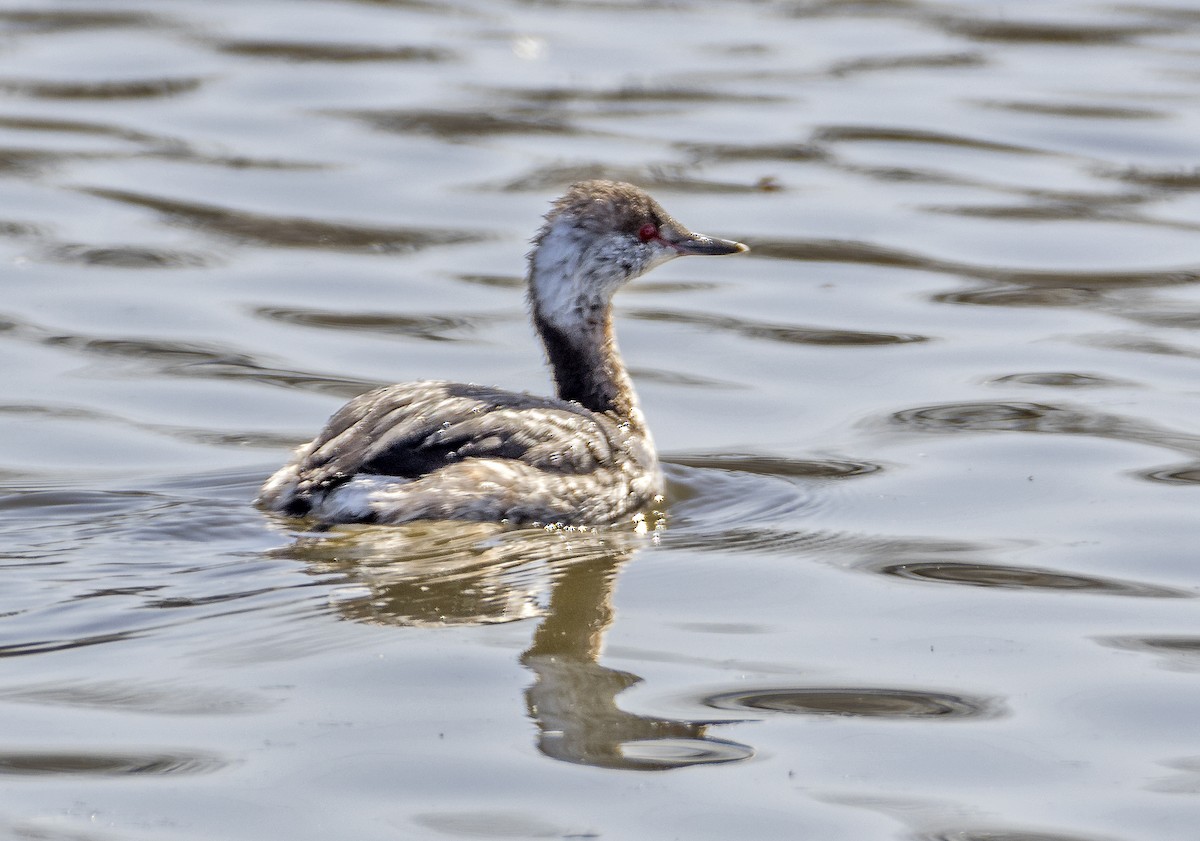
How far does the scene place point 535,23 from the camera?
15.1 m

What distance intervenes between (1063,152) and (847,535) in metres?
6.18

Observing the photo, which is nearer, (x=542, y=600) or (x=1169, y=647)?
(x=1169, y=647)

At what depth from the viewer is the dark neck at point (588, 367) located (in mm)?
8148

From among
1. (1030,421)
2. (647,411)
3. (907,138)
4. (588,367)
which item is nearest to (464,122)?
(907,138)

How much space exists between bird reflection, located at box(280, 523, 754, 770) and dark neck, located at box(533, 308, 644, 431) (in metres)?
0.98

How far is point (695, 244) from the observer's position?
8438mm

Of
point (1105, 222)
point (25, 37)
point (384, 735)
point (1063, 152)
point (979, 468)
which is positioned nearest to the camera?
point (384, 735)

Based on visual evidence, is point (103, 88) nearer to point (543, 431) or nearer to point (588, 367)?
point (588, 367)

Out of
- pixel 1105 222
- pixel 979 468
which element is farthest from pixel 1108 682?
pixel 1105 222

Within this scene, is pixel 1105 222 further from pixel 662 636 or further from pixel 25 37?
pixel 25 37

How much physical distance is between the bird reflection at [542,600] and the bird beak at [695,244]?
155 cm

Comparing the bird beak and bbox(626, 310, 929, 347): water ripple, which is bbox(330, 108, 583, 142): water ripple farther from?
the bird beak

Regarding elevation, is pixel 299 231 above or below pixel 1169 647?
above

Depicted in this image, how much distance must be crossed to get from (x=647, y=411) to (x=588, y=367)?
2.57 ft
